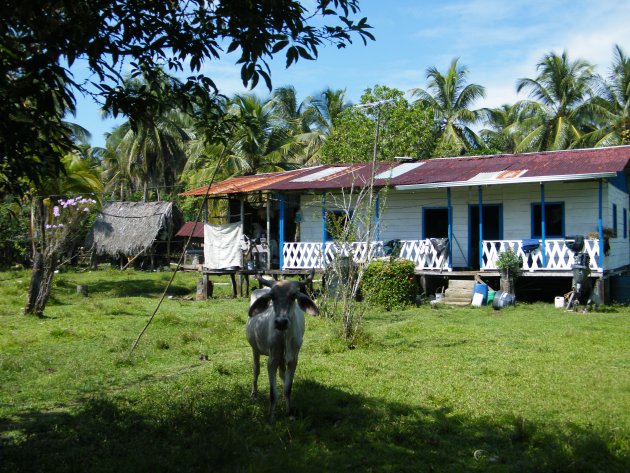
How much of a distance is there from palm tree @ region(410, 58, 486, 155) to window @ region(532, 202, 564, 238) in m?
15.3

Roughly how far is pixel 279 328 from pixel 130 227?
27.1 meters

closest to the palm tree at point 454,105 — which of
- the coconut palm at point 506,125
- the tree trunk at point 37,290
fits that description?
the coconut palm at point 506,125

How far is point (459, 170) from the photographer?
19.2m

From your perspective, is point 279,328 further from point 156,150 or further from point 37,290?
point 156,150

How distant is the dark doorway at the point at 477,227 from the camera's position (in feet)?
62.8

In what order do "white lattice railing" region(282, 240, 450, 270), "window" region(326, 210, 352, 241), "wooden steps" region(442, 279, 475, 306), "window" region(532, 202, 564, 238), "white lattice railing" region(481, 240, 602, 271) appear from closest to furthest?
"window" region(326, 210, 352, 241)
"white lattice railing" region(481, 240, 602, 271)
"wooden steps" region(442, 279, 475, 306)
"white lattice railing" region(282, 240, 450, 270)
"window" region(532, 202, 564, 238)

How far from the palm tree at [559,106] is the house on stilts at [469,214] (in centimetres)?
956

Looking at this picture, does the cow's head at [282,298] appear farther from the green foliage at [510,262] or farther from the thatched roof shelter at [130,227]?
the thatched roof shelter at [130,227]

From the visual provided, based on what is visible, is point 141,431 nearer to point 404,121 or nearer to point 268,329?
point 268,329

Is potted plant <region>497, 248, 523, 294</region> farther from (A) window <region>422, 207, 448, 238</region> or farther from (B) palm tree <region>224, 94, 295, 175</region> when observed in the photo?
(B) palm tree <region>224, 94, 295, 175</region>

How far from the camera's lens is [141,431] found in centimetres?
591

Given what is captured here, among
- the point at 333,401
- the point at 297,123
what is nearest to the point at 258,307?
the point at 333,401

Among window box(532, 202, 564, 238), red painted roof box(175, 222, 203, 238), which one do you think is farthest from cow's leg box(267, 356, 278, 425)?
red painted roof box(175, 222, 203, 238)

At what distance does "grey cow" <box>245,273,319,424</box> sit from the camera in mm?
5957
